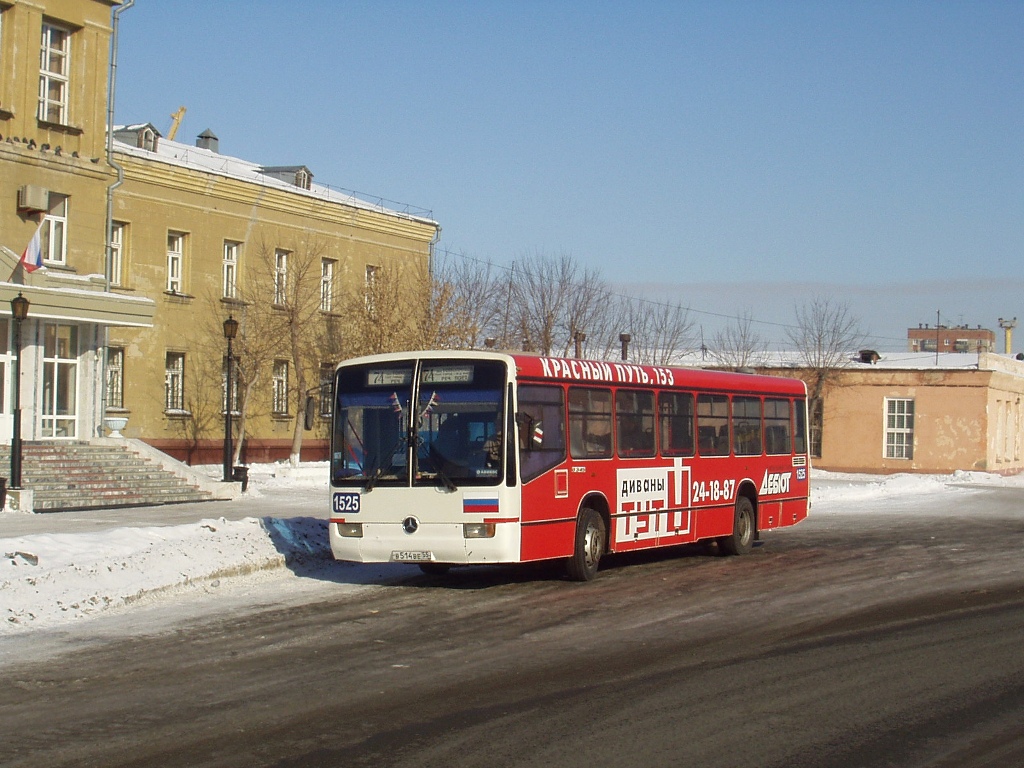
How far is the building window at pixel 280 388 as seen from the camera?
4322cm

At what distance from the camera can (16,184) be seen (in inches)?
1188

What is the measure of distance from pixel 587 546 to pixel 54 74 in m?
21.6

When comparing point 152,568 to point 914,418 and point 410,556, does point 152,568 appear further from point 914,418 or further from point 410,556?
point 914,418

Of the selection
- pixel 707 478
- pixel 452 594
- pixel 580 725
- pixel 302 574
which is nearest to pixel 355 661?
pixel 580 725

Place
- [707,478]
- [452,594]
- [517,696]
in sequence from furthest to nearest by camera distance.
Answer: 1. [707,478]
2. [452,594]
3. [517,696]

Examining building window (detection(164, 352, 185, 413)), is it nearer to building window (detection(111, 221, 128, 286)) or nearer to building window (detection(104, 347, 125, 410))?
building window (detection(104, 347, 125, 410))

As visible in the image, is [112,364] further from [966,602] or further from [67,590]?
[966,602]

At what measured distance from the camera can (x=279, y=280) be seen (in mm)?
42500

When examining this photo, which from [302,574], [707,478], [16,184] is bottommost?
[302,574]

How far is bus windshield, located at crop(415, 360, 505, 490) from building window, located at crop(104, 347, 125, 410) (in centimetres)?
2451

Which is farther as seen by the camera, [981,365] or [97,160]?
→ [981,365]

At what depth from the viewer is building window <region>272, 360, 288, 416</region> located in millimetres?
43219

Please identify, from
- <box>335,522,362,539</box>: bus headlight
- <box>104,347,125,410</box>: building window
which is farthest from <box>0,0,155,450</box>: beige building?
<box>335,522,362,539</box>: bus headlight

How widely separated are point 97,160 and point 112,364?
23.6 feet
